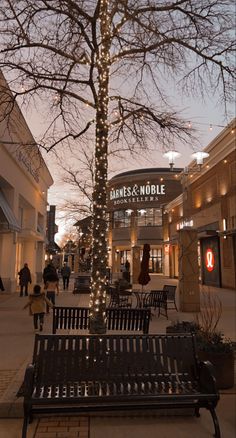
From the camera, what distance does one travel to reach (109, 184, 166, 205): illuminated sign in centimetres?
5825

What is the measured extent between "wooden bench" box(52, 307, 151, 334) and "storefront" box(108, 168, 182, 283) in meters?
46.2

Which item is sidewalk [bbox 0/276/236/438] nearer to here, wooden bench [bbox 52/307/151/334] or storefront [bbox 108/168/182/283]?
wooden bench [bbox 52/307/151/334]

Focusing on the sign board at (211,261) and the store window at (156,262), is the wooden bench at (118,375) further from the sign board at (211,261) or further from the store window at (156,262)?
the store window at (156,262)

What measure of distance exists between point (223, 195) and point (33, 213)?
546 inches

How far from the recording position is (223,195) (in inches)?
988

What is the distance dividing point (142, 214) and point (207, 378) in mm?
54055

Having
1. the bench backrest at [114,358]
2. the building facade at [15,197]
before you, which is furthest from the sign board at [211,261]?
the bench backrest at [114,358]

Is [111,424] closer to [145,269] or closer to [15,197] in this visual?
[145,269]

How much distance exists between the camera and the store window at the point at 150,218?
5712 centimetres

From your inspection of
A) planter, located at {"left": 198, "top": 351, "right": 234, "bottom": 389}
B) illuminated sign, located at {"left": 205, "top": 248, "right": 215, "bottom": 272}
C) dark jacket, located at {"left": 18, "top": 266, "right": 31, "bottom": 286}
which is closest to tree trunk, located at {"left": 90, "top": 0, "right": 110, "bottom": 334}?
planter, located at {"left": 198, "top": 351, "right": 234, "bottom": 389}

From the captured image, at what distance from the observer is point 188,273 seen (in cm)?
1386

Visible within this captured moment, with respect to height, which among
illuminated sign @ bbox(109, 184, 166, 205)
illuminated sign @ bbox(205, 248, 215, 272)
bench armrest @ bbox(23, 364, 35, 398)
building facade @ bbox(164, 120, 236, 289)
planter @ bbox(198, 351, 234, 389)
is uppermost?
illuminated sign @ bbox(109, 184, 166, 205)

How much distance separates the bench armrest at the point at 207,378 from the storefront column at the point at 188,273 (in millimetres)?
9474

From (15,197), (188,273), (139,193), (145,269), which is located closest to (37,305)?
(145,269)
